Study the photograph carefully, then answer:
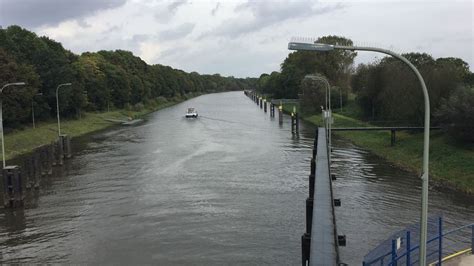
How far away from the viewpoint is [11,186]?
29.5 metres

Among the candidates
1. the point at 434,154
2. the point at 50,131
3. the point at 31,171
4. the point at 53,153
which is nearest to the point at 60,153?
the point at 53,153

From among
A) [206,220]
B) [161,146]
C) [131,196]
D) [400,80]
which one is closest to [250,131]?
[161,146]

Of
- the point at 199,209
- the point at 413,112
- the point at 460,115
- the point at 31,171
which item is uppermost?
the point at 460,115

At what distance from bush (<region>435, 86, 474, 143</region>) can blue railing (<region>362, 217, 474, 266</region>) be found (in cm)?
1730

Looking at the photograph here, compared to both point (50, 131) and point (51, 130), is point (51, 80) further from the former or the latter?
point (50, 131)

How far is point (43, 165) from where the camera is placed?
4169 cm

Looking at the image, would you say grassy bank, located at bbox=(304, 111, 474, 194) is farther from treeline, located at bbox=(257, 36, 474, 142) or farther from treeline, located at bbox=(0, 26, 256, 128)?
treeline, located at bbox=(0, 26, 256, 128)

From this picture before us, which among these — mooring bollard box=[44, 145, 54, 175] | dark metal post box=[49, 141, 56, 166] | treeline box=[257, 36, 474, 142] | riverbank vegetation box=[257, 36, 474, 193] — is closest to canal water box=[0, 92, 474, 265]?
mooring bollard box=[44, 145, 54, 175]

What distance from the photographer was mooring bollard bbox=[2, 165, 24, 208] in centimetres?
2922

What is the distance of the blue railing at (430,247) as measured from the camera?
1554 cm

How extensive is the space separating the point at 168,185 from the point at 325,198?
1577 centimetres

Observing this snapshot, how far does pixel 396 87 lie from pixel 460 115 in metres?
16.7

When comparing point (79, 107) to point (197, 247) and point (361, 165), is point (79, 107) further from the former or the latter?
point (197, 247)

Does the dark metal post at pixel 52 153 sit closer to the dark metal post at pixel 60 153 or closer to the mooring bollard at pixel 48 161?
the mooring bollard at pixel 48 161
